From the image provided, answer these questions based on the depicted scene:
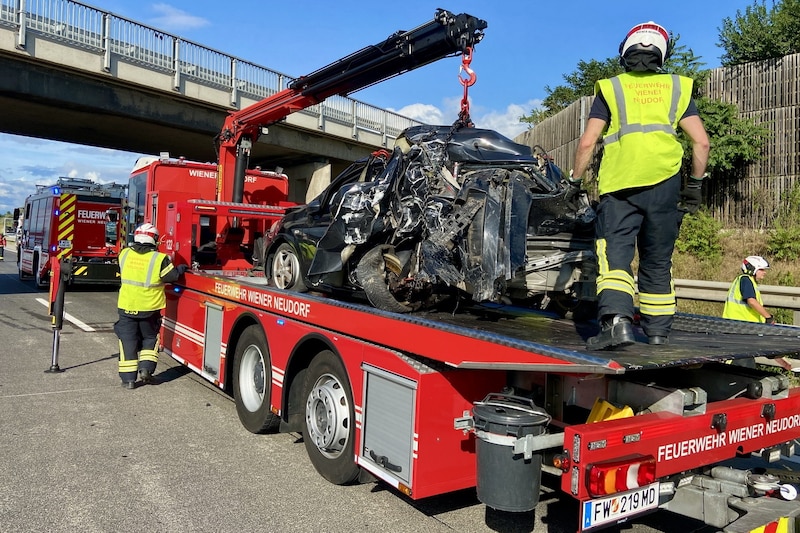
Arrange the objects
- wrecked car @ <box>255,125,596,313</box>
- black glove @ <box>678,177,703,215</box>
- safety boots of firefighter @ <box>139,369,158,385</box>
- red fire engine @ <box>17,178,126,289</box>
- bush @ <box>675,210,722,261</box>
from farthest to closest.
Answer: red fire engine @ <box>17,178,126,289</box> < bush @ <box>675,210,722,261</box> < safety boots of firefighter @ <box>139,369,158,385</box> < wrecked car @ <box>255,125,596,313</box> < black glove @ <box>678,177,703,215</box>

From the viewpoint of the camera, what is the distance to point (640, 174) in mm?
3379

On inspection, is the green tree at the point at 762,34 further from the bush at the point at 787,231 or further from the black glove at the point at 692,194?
the black glove at the point at 692,194

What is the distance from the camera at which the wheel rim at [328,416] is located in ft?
14.2

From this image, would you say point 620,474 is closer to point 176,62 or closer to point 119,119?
point 176,62

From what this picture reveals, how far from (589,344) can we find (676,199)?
0.92m

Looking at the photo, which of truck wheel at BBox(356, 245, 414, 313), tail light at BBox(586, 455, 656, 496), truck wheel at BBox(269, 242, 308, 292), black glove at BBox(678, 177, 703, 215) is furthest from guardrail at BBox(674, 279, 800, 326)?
tail light at BBox(586, 455, 656, 496)

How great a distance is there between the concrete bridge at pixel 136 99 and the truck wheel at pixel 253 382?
12.0 metres

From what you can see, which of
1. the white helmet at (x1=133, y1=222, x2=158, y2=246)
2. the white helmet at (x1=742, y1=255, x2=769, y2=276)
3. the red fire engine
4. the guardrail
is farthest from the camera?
the red fire engine

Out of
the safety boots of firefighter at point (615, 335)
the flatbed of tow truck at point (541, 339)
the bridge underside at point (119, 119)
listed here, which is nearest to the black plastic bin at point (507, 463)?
the flatbed of tow truck at point (541, 339)

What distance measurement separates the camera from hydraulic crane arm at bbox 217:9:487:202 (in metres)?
6.43

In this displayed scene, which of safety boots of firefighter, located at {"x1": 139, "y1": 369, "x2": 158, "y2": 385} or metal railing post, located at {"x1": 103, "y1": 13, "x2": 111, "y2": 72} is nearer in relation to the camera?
safety boots of firefighter, located at {"x1": 139, "y1": 369, "x2": 158, "y2": 385}

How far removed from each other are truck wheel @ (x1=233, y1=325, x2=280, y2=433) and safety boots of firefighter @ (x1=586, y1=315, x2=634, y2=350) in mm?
2911

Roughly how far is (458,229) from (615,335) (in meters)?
1.24

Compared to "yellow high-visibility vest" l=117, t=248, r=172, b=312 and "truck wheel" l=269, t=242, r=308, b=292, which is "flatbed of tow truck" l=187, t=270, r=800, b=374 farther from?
"yellow high-visibility vest" l=117, t=248, r=172, b=312
